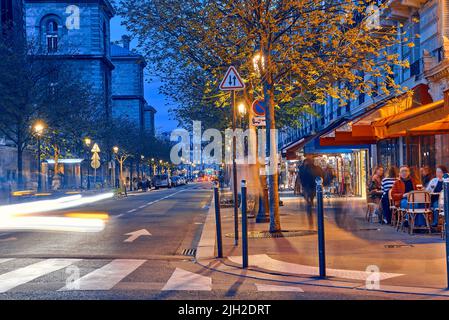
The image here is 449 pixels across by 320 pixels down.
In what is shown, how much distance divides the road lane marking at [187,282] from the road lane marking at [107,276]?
679 mm

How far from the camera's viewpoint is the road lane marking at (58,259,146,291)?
29.4 feet

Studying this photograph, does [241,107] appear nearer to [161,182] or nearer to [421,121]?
[421,121]

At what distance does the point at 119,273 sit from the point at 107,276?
0.36 m

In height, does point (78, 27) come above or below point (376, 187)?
above

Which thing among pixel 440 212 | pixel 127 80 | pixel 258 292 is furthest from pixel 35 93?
pixel 127 80

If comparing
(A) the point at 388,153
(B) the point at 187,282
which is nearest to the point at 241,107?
(A) the point at 388,153

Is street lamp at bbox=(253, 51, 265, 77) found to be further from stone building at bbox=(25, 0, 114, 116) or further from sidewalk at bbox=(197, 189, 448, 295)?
stone building at bbox=(25, 0, 114, 116)

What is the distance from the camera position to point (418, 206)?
51.1 ft

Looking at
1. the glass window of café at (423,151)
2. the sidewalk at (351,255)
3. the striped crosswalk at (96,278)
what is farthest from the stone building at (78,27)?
the striped crosswalk at (96,278)

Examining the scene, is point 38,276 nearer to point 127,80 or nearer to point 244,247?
point 244,247

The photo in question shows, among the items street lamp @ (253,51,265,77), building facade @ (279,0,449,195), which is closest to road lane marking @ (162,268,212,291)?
street lamp @ (253,51,265,77)

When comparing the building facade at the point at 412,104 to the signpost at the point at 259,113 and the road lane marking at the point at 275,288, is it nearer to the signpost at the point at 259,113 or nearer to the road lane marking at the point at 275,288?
the signpost at the point at 259,113

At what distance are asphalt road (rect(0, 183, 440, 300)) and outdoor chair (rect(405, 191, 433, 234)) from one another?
4.63 metres

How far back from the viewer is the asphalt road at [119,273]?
8398 millimetres
